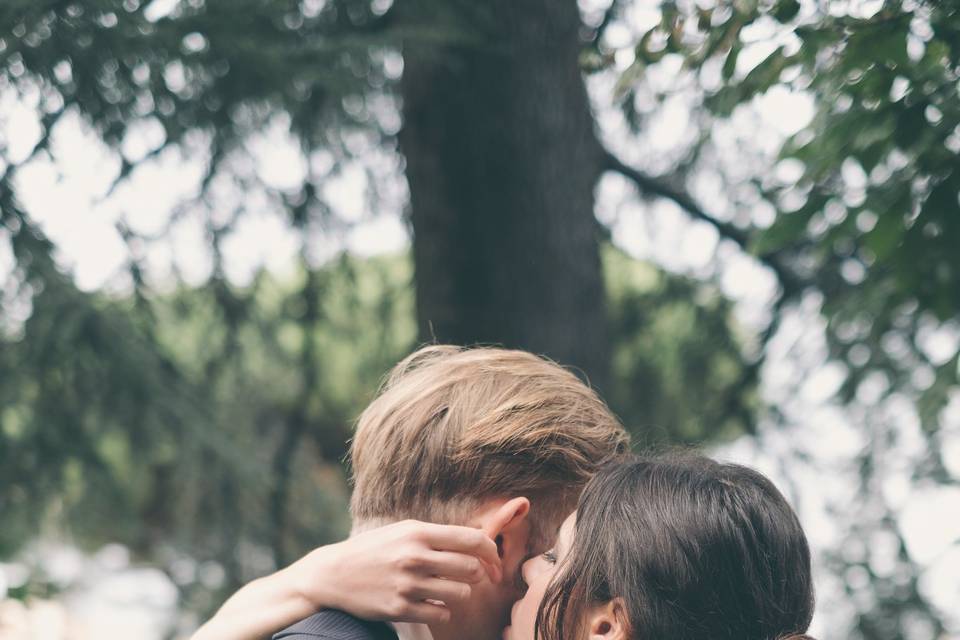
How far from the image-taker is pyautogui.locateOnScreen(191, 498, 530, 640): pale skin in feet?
6.07

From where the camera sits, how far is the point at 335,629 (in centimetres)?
195

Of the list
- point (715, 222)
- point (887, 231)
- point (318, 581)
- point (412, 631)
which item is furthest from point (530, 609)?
point (715, 222)

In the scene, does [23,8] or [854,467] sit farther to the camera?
[854,467]

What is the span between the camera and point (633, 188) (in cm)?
531

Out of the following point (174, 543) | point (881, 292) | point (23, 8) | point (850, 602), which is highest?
point (23, 8)

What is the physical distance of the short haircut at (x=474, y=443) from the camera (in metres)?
1.99

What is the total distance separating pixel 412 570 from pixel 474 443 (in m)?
0.26

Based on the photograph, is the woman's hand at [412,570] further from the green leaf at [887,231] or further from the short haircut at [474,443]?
the green leaf at [887,231]

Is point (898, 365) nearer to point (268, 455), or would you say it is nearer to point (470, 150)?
point (470, 150)

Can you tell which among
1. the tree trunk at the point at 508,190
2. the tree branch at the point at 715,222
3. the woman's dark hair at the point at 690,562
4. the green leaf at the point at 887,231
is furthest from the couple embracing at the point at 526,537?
the tree branch at the point at 715,222

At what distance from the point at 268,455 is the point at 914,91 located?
13.9 feet

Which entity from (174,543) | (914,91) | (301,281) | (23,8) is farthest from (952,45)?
(174,543)

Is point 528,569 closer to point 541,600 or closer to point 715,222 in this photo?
point 541,600

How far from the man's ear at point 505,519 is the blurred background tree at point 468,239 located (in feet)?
3.16
